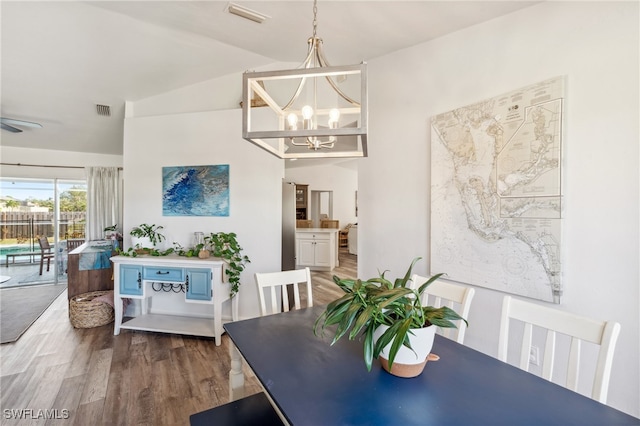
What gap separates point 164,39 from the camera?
9.83 feet

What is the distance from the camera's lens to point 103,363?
2723mm

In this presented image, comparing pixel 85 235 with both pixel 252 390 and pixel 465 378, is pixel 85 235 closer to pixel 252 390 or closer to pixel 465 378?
pixel 252 390

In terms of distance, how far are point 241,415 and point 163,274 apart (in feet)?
7.74

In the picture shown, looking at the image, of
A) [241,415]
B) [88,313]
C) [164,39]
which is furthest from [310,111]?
[88,313]

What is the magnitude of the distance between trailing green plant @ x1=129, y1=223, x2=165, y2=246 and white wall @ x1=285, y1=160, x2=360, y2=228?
5.09m

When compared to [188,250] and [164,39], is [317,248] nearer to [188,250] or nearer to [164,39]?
[188,250]

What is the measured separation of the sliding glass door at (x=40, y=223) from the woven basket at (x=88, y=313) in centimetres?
261

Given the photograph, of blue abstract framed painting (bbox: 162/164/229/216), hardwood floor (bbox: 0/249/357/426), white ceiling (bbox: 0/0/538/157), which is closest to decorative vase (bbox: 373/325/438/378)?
hardwood floor (bbox: 0/249/357/426)

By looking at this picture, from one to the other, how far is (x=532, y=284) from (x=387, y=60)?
2.50 meters

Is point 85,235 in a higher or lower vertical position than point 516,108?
lower

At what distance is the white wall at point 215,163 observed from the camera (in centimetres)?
364

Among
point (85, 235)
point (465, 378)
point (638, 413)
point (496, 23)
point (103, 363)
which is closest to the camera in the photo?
point (465, 378)

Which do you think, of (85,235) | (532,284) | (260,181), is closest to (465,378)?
(532,284)

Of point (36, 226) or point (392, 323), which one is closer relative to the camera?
point (392, 323)
